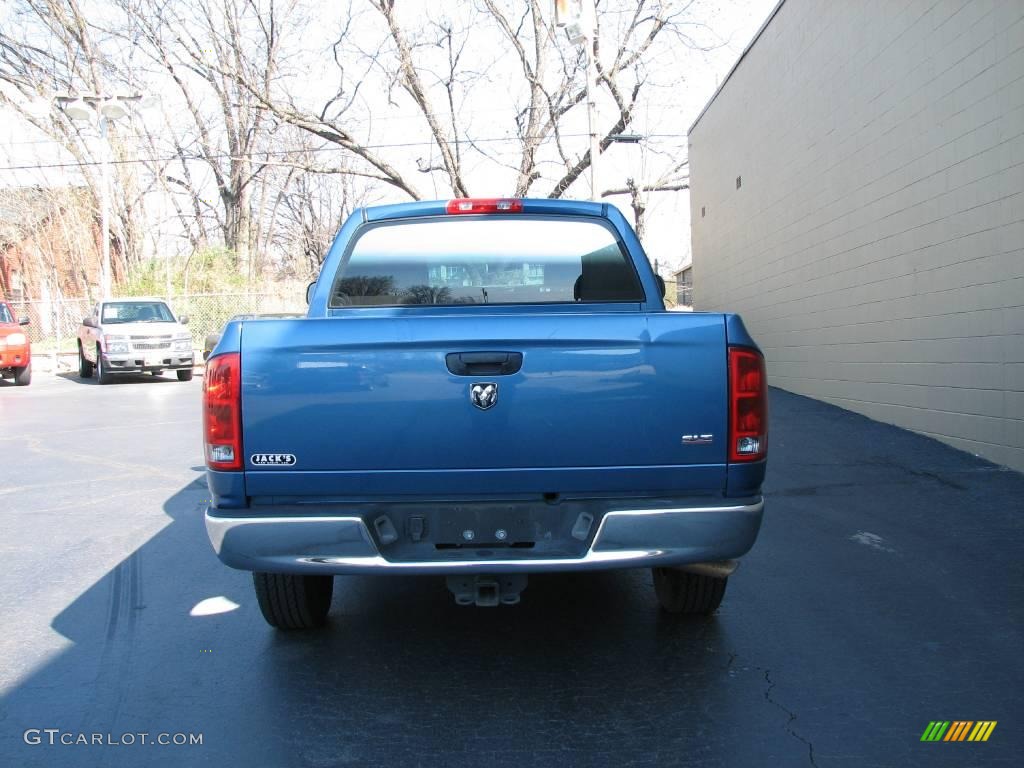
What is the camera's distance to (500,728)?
3.29m

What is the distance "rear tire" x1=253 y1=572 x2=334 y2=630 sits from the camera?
13.3 feet

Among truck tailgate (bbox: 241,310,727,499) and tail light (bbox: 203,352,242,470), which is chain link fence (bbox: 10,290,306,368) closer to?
tail light (bbox: 203,352,242,470)

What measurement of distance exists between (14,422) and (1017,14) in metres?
12.8

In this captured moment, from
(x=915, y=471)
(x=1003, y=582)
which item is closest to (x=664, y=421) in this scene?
(x=1003, y=582)

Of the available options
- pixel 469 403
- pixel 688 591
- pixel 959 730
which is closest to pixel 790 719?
pixel 959 730

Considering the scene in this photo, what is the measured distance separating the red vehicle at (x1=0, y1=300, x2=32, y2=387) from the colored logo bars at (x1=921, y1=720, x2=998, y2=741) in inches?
741

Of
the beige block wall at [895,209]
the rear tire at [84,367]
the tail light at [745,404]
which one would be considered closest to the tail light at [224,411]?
the tail light at [745,404]

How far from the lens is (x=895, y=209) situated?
32.1 feet

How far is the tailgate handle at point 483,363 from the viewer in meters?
3.33

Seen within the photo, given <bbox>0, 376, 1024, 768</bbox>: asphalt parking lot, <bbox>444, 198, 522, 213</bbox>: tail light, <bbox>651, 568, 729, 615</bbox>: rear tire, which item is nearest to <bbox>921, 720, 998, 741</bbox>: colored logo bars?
<bbox>0, 376, 1024, 768</bbox>: asphalt parking lot

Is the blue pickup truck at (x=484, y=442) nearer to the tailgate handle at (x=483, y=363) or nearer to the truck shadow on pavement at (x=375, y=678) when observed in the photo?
the tailgate handle at (x=483, y=363)

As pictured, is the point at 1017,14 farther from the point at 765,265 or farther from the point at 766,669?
the point at 765,265

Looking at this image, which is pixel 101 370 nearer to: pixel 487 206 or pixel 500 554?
pixel 487 206

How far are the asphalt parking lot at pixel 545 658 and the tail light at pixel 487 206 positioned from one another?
6.60ft
